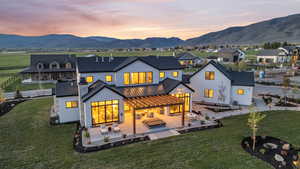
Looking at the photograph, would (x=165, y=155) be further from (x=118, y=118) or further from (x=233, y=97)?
(x=233, y=97)

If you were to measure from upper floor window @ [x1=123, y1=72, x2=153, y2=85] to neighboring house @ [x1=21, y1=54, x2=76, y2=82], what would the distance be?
2914cm

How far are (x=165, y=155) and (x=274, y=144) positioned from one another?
29.2 ft

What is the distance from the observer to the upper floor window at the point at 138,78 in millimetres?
22297

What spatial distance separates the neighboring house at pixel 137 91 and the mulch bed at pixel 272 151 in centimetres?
Result: 655

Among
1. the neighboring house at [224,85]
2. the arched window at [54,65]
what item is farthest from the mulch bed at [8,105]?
the neighboring house at [224,85]

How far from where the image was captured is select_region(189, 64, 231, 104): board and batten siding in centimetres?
2441

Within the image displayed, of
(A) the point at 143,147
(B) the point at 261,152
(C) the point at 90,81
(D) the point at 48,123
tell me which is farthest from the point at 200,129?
(D) the point at 48,123

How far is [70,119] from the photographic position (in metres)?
19.2

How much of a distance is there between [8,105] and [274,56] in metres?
94.1

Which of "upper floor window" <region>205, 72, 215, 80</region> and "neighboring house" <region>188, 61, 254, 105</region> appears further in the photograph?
"upper floor window" <region>205, 72, 215, 80</region>

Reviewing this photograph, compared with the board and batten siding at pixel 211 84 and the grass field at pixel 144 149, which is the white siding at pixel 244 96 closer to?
the board and batten siding at pixel 211 84

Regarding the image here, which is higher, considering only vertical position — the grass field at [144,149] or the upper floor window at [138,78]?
the upper floor window at [138,78]

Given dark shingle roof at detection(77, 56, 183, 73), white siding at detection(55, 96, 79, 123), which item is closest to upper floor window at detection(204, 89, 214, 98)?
dark shingle roof at detection(77, 56, 183, 73)

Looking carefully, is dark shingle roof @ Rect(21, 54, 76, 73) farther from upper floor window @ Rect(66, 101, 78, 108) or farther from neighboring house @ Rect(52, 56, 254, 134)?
upper floor window @ Rect(66, 101, 78, 108)
